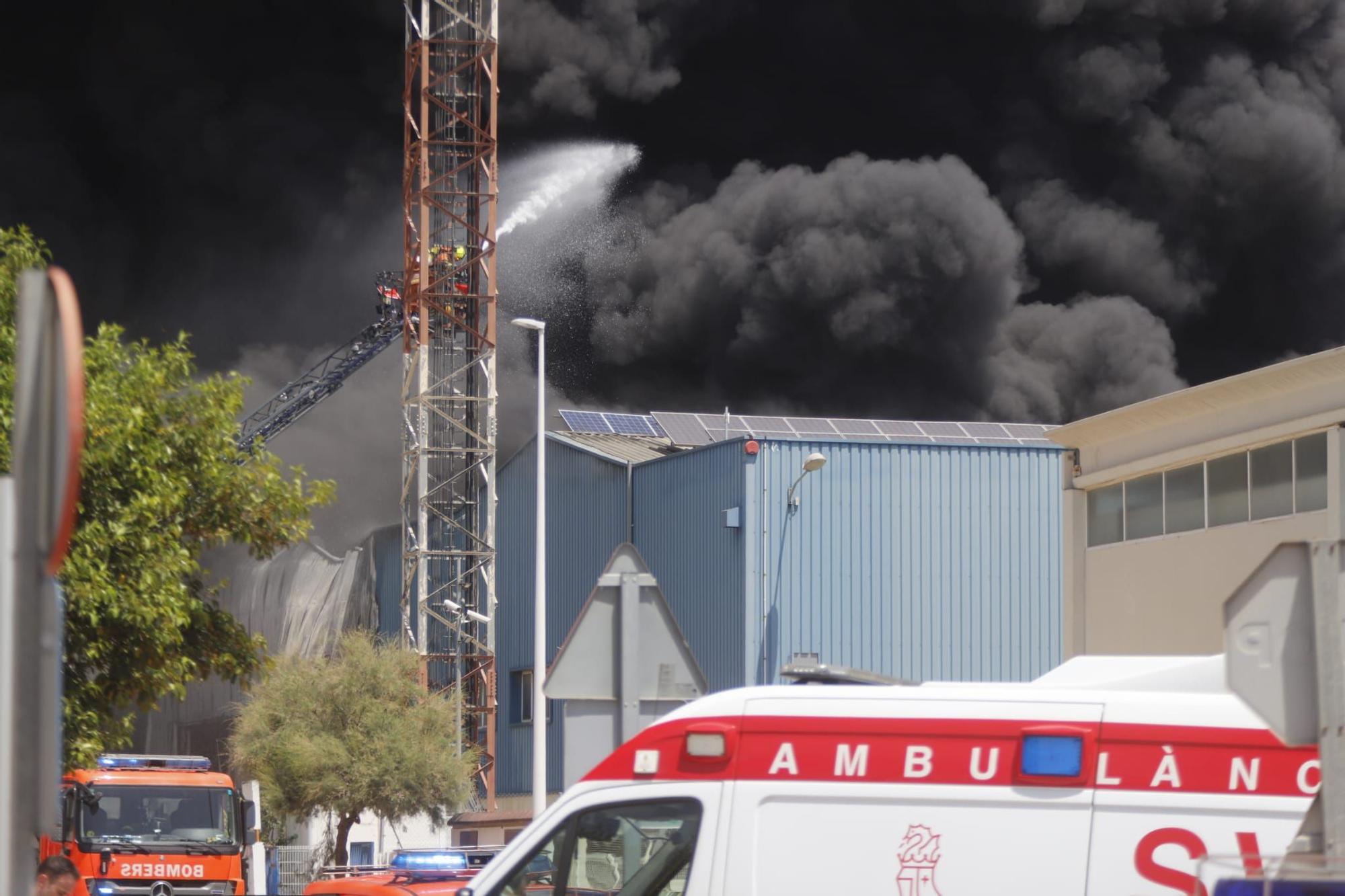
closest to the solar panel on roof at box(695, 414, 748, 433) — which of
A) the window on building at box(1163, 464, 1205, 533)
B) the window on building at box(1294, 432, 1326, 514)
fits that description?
the window on building at box(1163, 464, 1205, 533)

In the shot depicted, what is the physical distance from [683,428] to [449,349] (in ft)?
30.6

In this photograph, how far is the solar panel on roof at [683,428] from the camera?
45.4m

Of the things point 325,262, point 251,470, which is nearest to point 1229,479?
point 251,470

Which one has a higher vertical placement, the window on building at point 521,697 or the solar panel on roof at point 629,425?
the solar panel on roof at point 629,425

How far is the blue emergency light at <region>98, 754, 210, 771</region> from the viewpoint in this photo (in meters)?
22.5

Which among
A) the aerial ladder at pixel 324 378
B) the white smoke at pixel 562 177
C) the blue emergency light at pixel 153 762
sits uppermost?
the white smoke at pixel 562 177

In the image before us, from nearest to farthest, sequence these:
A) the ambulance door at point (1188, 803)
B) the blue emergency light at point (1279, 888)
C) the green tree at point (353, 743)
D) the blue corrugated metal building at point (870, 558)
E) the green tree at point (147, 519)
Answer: the blue emergency light at point (1279, 888), the ambulance door at point (1188, 803), the green tree at point (147, 519), the blue corrugated metal building at point (870, 558), the green tree at point (353, 743)

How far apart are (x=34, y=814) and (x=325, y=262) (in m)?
81.2

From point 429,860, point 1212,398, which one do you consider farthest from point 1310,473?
point 429,860

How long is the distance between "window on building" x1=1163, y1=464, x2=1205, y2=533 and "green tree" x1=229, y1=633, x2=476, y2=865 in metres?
24.5

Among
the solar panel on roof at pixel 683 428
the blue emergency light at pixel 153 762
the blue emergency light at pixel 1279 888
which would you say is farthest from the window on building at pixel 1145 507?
the solar panel on roof at pixel 683 428

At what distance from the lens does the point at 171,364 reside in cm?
1877

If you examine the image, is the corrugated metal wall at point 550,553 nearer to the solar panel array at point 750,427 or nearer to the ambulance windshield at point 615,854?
the solar panel array at point 750,427

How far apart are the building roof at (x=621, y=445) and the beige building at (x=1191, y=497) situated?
760 inches
